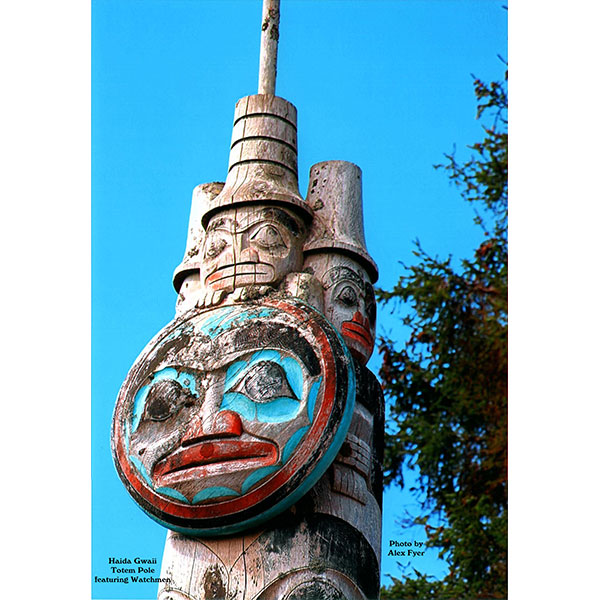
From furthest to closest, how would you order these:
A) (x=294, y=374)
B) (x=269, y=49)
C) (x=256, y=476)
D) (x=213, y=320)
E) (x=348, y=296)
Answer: (x=269, y=49) < (x=348, y=296) < (x=213, y=320) < (x=294, y=374) < (x=256, y=476)

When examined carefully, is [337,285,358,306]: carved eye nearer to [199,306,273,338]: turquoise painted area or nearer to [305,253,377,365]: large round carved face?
[305,253,377,365]: large round carved face

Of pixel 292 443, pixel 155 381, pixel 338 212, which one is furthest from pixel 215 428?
pixel 338 212

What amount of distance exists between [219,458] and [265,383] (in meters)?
0.34

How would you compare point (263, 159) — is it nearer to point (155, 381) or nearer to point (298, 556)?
point (155, 381)

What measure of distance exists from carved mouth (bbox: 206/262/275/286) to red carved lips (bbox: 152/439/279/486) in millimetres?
837

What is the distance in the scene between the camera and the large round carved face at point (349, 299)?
165 inches

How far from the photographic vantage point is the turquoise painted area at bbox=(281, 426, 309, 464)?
3513mm

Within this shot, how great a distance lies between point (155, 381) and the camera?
388 cm

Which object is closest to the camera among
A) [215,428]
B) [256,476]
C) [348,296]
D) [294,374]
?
[256,476]

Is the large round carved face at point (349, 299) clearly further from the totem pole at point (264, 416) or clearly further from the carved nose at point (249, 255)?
the carved nose at point (249, 255)

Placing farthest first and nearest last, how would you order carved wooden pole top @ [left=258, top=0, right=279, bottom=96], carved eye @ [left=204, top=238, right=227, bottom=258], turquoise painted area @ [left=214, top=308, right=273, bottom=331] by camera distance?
carved wooden pole top @ [left=258, top=0, right=279, bottom=96]
carved eye @ [left=204, top=238, right=227, bottom=258]
turquoise painted area @ [left=214, top=308, right=273, bottom=331]

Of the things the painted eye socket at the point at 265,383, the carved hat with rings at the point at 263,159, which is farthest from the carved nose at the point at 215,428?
the carved hat with rings at the point at 263,159

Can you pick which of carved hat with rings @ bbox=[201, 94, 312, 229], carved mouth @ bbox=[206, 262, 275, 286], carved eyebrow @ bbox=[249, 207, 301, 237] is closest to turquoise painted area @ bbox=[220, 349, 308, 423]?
carved mouth @ bbox=[206, 262, 275, 286]

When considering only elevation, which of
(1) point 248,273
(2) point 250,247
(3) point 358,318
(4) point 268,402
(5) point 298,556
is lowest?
(5) point 298,556
